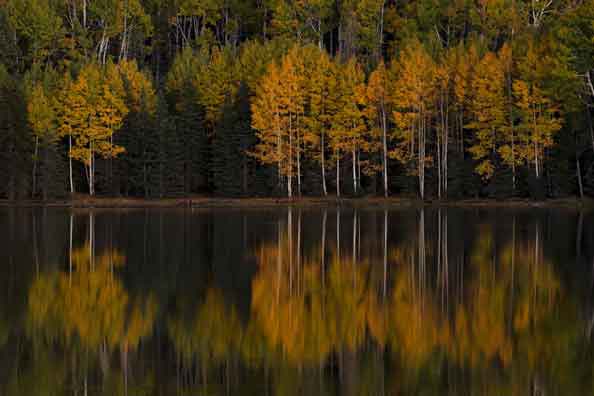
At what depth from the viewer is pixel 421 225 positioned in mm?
39500

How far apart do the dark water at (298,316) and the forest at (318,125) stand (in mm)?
31625

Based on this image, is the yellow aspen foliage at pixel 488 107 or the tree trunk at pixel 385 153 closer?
the yellow aspen foliage at pixel 488 107

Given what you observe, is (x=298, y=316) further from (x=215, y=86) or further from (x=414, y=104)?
(x=215, y=86)

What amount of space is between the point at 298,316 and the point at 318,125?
170 feet

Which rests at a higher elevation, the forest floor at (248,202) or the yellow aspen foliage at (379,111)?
the yellow aspen foliage at (379,111)

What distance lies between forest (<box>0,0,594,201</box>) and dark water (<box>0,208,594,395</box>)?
3163cm

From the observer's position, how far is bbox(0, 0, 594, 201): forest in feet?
203

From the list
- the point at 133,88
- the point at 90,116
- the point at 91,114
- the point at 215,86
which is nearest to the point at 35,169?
the point at 90,116

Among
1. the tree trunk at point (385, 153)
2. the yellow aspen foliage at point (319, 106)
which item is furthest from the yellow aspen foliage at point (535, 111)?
the yellow aspen foliage at point (319, 106)

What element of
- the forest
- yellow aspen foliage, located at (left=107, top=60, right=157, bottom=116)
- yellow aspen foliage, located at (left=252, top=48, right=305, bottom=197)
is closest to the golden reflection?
yellow aspen foliage, located at (left=252, top=48, right=305, bottom=197)

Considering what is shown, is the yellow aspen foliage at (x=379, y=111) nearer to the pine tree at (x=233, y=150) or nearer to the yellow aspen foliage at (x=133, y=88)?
the pine tree at (x=233, y=150)

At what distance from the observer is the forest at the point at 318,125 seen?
6175 centimetres

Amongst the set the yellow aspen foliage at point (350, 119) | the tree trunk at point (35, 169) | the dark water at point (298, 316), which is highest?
the yellow aspen foliage at point (350, 119)

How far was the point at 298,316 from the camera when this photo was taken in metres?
16.1
